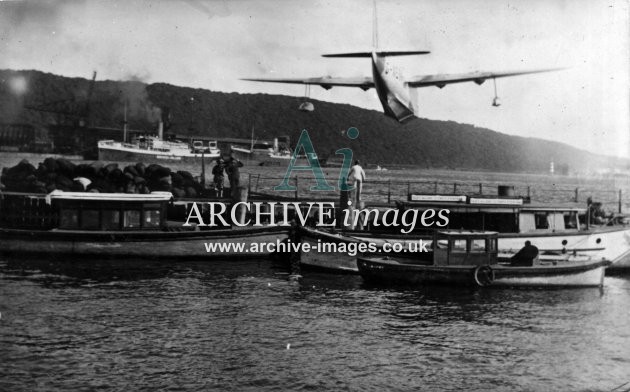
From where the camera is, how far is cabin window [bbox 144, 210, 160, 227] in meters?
25.7

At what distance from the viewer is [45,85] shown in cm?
11112

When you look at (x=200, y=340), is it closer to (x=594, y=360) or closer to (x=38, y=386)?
(x=38, y=386)

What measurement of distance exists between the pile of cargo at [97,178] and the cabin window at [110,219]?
31.3ft

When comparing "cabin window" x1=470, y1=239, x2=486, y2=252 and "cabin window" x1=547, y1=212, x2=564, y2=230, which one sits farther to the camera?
"cabin window" x1=547, y1=212, x2=564, y2=230

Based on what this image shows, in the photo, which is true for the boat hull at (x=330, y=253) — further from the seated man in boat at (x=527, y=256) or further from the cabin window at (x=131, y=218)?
the cabin window at (x=131, y=218)

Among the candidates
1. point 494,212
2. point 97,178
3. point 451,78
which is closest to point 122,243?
point 494,212

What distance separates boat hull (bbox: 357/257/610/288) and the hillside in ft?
206

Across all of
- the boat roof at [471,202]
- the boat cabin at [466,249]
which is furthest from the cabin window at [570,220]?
the boat cabin at [466,249]

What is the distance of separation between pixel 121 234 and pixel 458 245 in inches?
530

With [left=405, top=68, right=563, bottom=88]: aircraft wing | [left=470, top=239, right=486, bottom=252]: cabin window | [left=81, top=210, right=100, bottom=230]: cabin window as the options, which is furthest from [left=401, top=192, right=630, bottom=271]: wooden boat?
[left=81, top=210, right=100, bottom=230]: cabin window

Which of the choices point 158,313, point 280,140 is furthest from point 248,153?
point 158,313

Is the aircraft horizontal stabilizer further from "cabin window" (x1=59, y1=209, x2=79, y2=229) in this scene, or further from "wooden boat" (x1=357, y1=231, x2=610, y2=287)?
"cabin window" (x1=59, y1=209, x2=79, y2=229)

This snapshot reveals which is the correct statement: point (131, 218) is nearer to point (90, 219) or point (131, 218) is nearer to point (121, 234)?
point (121, 234)

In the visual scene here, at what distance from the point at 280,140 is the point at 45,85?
4531 centimetres
